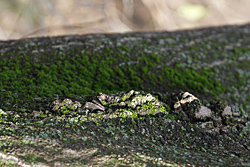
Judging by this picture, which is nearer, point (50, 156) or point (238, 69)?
point (50, 156)

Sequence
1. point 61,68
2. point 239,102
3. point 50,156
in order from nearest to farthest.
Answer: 1. point 50,156
2. point 61,68
3. point 239,102

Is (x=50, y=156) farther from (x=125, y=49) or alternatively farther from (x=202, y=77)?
(x=202, y=77)

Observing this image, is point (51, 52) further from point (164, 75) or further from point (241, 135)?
point (241, 135)

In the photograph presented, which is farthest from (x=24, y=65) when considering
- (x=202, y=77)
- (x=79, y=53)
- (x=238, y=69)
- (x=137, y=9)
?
(x=137, y=9)

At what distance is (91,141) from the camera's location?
4.34 m

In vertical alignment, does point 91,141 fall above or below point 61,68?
below

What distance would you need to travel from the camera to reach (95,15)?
44.9ft

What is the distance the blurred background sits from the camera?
11906 millimetres

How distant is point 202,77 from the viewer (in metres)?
8.17

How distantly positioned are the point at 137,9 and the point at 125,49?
7.90 metres

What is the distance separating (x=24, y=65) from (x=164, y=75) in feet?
16.0

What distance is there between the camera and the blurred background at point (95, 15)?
1191 centimetres

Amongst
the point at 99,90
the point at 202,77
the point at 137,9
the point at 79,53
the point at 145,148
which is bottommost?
the point at 145,148

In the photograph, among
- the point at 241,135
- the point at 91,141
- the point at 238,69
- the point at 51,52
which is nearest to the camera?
the point at 91,141
